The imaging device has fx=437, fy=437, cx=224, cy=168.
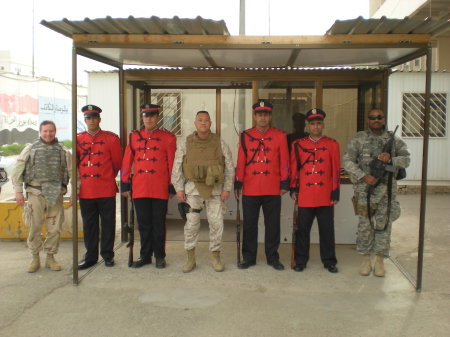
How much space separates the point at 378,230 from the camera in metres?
4.60

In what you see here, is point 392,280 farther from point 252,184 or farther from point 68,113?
point 68,113

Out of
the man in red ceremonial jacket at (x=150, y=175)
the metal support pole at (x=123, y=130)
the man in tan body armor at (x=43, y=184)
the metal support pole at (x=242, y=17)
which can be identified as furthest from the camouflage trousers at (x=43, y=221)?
the metal support pole at (x=242, y=17)

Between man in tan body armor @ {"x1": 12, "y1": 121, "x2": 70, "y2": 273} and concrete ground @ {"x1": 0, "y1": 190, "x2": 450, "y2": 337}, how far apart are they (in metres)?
0.40

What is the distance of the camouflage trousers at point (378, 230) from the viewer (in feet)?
15.0

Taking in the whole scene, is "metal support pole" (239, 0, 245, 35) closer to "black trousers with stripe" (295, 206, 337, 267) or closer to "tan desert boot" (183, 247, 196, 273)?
"black trousers with stripe" (295, 206, 337, 267)

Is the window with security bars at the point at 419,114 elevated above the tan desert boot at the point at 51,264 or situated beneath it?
elevated above

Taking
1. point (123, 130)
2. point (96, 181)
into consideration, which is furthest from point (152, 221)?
point (123, 130)

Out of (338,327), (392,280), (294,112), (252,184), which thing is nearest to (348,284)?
(392,280)

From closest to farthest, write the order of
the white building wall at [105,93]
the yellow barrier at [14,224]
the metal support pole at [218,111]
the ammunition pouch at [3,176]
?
1. the yellow barrier at [14,224]
2. the metal support pole at [218,111]
3. the ammunition pouch at [3,176]
4. the white building wall at [105,93]

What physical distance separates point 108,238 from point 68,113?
16273 mm

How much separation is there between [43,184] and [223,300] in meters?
2.27

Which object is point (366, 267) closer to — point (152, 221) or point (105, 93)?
point (152, 221)

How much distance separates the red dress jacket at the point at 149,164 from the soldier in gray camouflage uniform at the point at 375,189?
6.41 ft

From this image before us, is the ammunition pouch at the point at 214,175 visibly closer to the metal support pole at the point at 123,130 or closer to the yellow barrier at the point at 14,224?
the metal support pole at the point at 123,130
